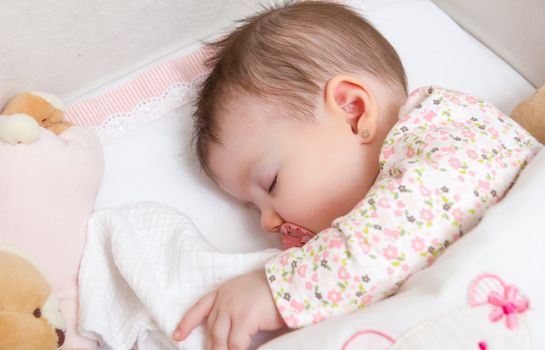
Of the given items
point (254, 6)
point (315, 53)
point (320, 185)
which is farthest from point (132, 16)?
point (320, 185)

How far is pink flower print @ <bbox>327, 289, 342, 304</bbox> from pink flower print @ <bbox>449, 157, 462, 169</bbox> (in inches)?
8.7

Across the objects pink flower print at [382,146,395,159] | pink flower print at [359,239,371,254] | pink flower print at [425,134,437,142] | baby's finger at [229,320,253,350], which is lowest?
baby's finger at [229,320,253,350]

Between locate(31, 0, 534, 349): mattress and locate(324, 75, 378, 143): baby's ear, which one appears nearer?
locate(324, 75, 378, 143): baby's ear

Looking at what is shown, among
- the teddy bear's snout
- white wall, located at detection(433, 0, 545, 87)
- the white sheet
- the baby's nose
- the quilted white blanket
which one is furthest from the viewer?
white wall, located at detection(433, 0, 545, 87)

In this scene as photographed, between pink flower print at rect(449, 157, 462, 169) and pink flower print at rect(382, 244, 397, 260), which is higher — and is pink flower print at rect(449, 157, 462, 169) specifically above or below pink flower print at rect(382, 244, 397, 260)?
above

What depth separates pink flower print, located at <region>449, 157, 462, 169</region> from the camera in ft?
2.87

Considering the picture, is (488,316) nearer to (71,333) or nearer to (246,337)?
(246,337)

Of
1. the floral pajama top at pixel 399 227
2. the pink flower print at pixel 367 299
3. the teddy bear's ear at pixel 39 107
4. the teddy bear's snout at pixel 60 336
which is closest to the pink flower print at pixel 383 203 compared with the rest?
the floral pajama top at pixel 399 227

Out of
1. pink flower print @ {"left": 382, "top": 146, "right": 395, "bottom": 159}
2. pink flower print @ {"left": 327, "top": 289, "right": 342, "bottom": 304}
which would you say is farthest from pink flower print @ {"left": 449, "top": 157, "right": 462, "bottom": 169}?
pink flower print @ {"left": 327, "top": 289, "right": 342, "bottom": 304}

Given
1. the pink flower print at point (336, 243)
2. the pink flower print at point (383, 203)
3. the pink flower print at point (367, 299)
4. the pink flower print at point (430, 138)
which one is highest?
the pink flower print at point (430, 138)

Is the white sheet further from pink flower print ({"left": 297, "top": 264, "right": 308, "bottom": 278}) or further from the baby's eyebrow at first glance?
pink flower print ({"left": 297, "top": 264, "right": 308, "bottom": 278})

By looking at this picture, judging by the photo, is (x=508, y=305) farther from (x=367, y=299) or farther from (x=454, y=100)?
(x=454, y=100)

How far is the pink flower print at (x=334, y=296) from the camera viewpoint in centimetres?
84

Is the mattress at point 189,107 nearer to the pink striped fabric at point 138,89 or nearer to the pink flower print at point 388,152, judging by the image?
the pink striped fabric at point 138,89
